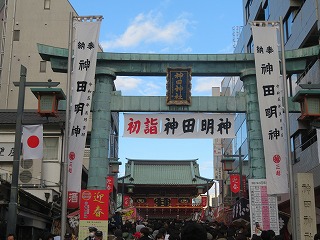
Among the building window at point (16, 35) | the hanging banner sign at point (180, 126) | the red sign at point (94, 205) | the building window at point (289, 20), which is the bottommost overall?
the red sign at point (94, 205)

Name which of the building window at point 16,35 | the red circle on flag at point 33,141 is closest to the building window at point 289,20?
the red circle on flag at point 33,141

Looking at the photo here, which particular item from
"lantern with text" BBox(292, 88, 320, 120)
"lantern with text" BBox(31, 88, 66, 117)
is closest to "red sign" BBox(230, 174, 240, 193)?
"lantern with text" BBox(292, 88, 320, 120)

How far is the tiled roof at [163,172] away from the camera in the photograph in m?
46.2

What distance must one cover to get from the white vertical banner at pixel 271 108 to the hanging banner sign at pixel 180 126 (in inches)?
82.2

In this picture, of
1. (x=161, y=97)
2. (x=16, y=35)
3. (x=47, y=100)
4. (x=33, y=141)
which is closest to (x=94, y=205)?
(x=33, y=141)

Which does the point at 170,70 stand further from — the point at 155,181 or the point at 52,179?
the point at 155,181

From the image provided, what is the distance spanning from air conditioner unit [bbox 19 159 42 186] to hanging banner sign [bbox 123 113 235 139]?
9.09m

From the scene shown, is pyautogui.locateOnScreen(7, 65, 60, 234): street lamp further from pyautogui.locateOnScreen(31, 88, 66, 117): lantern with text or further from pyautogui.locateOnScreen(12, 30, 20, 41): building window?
pyautogui.locateOnScreen(12, 30, 20, 41): building window

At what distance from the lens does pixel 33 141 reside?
508 inches

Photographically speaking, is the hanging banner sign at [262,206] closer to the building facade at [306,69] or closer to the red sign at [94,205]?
the building facade at [306,69]

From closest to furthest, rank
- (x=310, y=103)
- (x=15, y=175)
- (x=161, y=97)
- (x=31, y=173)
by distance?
1. (x=15, y=175)
2. (x=310, y=103)
3. (x=161, y=97)
4. (x=31, y=173)

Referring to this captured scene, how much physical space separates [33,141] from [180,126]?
5.77 metres

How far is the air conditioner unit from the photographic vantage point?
24.2 meters

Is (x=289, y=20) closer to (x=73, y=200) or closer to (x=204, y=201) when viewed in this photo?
(x=73, y=200)
